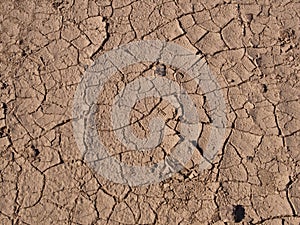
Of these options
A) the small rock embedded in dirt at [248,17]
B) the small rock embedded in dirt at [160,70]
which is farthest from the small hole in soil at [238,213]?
the small rock embedded in dirt at [248,17]

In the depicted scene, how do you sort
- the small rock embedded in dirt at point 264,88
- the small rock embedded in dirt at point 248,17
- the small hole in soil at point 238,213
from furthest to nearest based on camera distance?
the small rock embedded in dirt at point 248,17
the small rock embedded in dirt at point 264,88
the small hole in soil at point 238,213

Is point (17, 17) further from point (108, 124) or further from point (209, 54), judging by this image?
point (209, 54)

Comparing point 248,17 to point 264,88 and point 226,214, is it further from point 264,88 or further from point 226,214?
point 226,214

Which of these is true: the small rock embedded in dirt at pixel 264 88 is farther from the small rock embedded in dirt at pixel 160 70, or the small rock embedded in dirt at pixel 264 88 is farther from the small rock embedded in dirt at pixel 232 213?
the small rock embedded in dirt at pixel 232 213

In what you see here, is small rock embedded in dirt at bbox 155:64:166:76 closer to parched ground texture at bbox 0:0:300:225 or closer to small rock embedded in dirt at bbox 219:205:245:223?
parched ground texture at bbox 0:0:300:225

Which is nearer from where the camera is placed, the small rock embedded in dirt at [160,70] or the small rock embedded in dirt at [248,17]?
the small rock embedded in dirt at [160,70]

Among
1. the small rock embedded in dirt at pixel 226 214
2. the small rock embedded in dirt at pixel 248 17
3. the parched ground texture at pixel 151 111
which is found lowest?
the small rock embedded in dirt at pixel 226 214

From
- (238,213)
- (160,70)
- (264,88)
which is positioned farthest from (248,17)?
(238,213)

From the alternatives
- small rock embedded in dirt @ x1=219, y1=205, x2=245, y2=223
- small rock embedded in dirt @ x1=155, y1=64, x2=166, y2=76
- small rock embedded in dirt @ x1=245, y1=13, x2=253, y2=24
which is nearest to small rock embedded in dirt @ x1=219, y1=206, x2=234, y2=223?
small rock embedded in dirt @ x1=219, y1=205, x2=245, y2=223

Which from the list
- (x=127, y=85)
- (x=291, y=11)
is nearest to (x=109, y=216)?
(x=127, y=85)
